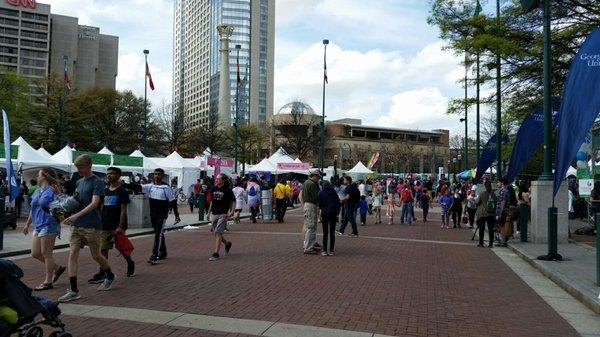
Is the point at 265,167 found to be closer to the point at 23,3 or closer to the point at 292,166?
the point at 292,166

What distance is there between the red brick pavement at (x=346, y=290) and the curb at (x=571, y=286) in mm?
554

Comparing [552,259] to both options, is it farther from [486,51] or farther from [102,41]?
[102,41]

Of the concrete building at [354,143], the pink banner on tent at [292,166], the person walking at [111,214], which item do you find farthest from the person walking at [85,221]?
the concrete building at [354,143]

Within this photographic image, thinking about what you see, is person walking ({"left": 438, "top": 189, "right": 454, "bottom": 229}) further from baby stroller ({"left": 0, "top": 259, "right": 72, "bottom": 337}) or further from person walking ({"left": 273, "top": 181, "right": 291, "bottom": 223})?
baby stroller ({"left": 0, "top": 259, "right": 72, "bottom": 337})

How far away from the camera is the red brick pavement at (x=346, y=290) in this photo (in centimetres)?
643

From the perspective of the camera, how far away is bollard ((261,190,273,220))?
22562 millimetres

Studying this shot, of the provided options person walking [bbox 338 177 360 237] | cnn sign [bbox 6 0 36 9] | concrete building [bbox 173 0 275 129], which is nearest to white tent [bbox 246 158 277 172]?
person walking [bbox 338 177 360 237]

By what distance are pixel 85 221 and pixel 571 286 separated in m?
7.21

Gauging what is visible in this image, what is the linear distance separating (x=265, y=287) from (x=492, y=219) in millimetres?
8216

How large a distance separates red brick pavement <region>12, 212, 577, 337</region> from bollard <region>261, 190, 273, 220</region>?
9.28m

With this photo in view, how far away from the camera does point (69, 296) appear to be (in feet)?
23.6

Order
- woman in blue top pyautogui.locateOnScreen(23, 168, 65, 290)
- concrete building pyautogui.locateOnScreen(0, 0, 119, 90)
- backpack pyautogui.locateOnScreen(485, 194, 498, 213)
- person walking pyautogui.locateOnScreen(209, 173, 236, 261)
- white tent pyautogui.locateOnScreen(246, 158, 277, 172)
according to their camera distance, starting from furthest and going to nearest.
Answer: concrete building pyautogui.locateOnScreen(0, 0, 119, 90)
white tent pyautogui.locateOnScreen(246, 158, 277, 172)
backpack pyautogui.locateOnScreen(485, 194, 498, 213)
person walking pyautogui.locateOnScreen(209, 173, 236, 261)
woman in blue top pyautogui.locateOnScreen(23, 168, 65, 290)

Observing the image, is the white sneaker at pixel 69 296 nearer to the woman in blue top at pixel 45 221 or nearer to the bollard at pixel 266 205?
the woman in blue top at pixel 45 221

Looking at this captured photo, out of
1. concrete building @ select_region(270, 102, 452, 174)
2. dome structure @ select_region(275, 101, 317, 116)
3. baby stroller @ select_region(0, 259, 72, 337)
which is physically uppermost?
dome structure @ select_region(275, 101, 317, 116)
